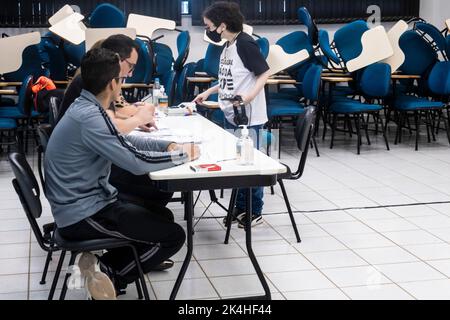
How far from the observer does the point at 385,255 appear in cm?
414

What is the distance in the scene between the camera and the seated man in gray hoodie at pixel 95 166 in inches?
117

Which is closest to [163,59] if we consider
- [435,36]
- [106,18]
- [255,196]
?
[106,18]

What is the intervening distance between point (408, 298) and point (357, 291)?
0.26 metres

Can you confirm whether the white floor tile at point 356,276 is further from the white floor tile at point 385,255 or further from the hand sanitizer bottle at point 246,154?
the hand sanitizer bottle at point 246,154

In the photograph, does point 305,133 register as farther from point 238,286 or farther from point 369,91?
point 369,91

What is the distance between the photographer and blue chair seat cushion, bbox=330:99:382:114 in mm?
7477

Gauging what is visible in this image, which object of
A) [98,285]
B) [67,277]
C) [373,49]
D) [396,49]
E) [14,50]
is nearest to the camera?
[98,285]

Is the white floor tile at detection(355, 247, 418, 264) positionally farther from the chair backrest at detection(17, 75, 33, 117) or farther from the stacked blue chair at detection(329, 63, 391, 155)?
the chair backrest at detection(17, 75, 33, 117)

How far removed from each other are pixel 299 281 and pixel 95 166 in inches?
53.8

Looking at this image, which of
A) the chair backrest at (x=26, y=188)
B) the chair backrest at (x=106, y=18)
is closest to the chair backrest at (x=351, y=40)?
the chair backrest at (x=106, y=18)

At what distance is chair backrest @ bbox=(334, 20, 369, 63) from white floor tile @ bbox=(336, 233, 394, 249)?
398 cm

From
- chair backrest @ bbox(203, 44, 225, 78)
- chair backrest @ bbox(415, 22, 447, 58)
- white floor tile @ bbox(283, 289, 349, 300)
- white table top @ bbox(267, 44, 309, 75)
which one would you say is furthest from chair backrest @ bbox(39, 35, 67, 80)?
white floor tile @ bbox(283, 289, 349, 300)

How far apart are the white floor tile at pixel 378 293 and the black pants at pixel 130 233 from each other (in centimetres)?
98

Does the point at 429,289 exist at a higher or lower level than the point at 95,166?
lower
